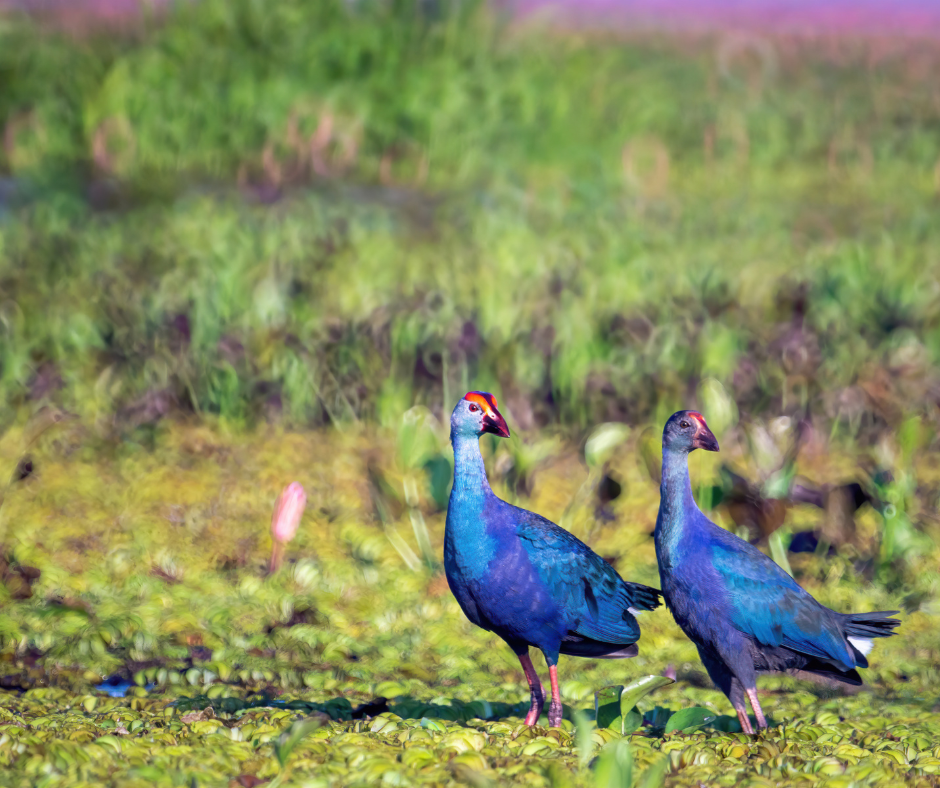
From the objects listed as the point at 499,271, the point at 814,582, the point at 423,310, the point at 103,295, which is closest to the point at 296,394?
the point at 423,310

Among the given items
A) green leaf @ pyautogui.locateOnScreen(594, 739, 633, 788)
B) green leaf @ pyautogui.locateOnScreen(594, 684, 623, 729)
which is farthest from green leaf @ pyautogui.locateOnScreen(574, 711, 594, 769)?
green leaf @ pyautogui.locateOnScreen(594, 684, 623, 729)

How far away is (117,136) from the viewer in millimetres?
10266

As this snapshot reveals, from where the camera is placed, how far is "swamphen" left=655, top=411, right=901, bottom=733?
345 centimetres

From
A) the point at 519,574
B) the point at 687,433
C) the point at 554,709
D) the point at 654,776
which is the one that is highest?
the point at 687,433

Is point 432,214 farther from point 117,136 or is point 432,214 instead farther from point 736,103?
point 736,103

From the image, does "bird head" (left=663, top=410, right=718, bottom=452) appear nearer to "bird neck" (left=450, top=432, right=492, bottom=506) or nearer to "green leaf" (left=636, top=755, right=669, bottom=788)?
"bird neck" (left=450, top=432, right=492, bottom=506)

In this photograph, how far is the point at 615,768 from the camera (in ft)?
9.31

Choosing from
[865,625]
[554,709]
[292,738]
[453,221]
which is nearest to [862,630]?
[865,625]

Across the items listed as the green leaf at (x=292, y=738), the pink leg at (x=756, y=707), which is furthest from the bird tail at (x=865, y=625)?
the green leaf at (x=292, y=738)

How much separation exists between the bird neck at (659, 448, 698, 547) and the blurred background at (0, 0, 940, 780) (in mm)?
925

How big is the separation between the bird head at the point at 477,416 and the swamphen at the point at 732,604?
50 cm

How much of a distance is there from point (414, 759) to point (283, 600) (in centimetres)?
155

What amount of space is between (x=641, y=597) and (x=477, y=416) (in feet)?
2.52

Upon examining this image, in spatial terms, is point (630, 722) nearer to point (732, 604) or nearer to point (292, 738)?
point (732, 604)
